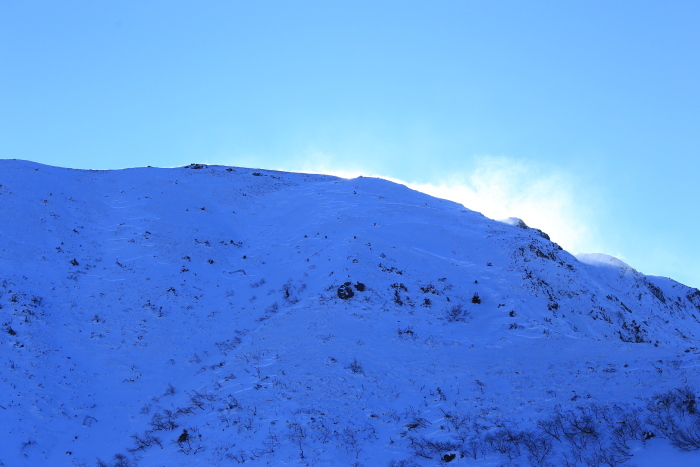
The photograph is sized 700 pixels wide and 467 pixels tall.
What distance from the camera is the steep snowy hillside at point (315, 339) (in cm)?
1414

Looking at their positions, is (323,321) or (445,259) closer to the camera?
(323,321)

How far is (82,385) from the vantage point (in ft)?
59.8

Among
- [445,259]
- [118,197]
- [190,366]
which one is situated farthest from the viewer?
[118,197]

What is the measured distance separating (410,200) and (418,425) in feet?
91.6

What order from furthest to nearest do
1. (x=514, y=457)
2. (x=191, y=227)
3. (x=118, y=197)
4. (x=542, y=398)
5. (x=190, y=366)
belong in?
(x=118, y=197) < (x=191, y=227) < (x=190, y=366) < (x=542, y=398) < (x=514, y=457)

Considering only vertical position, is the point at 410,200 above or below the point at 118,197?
above

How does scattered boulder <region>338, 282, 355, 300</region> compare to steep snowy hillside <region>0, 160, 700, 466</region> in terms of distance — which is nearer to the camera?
steep snowy hillside <region>0, 160, 700, 466</region>

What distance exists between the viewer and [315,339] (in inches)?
803

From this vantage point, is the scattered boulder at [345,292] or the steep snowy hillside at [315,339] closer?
the steep snowy hillside at [315,339]

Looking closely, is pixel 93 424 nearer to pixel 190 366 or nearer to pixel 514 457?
pixel 190 366

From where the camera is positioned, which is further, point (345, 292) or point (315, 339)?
point (345, 292)

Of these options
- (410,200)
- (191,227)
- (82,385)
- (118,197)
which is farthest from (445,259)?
(118,197)

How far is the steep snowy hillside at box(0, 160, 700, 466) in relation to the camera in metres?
14.1

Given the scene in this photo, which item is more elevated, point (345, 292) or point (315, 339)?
point (345, 292)
